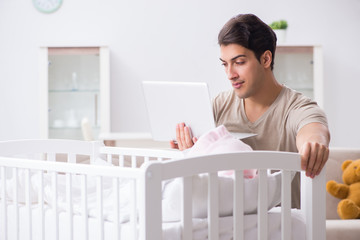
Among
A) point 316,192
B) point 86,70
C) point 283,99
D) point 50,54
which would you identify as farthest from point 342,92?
point 316,192

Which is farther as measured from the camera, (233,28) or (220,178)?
(233,28)

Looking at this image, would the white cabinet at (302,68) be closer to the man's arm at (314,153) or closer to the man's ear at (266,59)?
the man's ear at (266,59)

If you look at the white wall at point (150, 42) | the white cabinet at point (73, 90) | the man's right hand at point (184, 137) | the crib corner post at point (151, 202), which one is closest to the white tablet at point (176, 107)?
the man's right hand at point (184, 137)

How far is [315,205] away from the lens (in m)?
1.32

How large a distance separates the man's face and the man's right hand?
20 centimetres

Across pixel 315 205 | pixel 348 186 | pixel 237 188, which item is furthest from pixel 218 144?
pixel 348 186

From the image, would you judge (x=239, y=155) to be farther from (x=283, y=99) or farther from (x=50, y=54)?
(x=50, y=54)

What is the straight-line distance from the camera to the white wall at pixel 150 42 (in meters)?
4.23

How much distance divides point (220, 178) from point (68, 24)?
327cm

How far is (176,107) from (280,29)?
2.49 metres

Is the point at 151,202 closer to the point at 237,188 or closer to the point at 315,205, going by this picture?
the point at 237,188

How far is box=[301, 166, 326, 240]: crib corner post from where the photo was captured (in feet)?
4.33

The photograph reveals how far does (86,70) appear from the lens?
12.8 ft

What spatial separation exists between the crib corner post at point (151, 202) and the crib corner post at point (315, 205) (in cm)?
41
